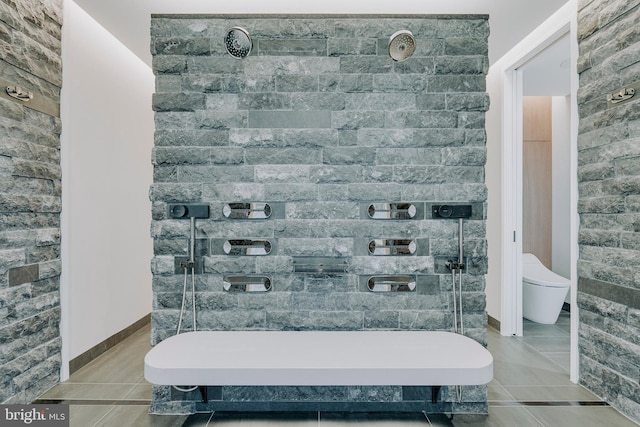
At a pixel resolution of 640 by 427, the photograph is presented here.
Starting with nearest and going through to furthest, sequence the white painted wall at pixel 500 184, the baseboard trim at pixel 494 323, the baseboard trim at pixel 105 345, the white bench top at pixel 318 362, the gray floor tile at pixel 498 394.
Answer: the white bench top at pixel 318 362 → the gray floor tile at pixel 498 394 → the baseboard trim at pixel 105 345 → the white painted wall at pixel 500 184 → the baseboard trim at pixel 494 323

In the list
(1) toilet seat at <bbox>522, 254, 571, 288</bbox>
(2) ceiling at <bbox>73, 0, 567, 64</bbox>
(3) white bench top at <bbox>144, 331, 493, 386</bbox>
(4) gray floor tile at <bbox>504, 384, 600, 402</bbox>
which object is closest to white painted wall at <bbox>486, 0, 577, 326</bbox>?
(1) toilet seat at <bbox>522, 254, 571, 288</bbox>

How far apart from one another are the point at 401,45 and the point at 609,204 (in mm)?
1622

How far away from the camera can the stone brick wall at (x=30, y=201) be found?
214 centimetres

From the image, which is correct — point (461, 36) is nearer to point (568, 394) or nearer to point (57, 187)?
point (568, 394)

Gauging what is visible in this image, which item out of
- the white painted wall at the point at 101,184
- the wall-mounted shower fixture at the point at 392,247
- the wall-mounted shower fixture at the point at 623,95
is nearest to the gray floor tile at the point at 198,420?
the white painted wall at the point at 101,184

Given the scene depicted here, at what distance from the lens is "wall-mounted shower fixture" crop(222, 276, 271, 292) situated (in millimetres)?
2213

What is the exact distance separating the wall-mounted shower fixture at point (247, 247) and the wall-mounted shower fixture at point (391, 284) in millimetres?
658

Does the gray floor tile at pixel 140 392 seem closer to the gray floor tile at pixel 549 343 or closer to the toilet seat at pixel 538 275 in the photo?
the gray floor tile at pixel 549 343

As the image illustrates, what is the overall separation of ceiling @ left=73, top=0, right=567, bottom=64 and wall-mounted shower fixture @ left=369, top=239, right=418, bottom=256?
1.51 metres

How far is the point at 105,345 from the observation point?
3115 mm

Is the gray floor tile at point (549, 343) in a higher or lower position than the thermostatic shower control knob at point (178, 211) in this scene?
lower

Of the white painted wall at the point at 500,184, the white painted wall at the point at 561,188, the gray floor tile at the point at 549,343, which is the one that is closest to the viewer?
the gray floor tile at the point at 549,343

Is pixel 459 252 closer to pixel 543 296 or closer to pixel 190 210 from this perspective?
pixel 190 210

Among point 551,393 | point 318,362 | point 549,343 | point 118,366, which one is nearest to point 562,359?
point 549,343
